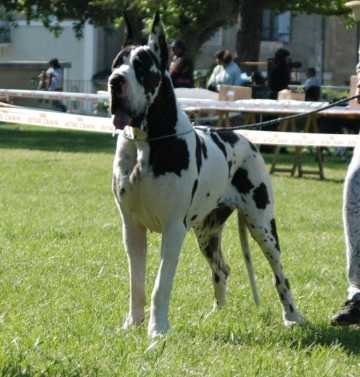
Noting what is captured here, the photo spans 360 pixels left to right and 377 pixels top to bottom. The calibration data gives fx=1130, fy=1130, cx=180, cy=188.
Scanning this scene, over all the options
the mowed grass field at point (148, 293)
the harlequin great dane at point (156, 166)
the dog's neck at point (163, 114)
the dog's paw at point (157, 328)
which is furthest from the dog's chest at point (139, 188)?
the mowed grass field at point (148, 293)

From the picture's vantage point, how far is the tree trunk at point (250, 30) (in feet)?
90.1

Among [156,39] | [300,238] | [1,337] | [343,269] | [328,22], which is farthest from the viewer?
[328,22]

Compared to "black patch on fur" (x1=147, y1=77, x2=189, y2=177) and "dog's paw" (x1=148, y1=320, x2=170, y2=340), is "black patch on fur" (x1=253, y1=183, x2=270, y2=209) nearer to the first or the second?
"black patch on fur" (x1=147, y1=77, x2=189, y2=177)

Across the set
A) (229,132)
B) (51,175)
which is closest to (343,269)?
(229,132)

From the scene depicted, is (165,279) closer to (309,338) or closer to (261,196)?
(309,338)

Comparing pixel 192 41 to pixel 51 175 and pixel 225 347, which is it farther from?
pixel 225 347

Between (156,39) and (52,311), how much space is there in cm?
181

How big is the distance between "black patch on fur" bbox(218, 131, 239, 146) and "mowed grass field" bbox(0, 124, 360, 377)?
106cm

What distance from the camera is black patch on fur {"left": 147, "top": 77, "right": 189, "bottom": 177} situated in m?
6.08

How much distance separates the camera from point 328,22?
55.0 meters

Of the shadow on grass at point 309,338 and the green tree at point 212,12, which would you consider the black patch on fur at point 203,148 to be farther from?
the green tree at point 212,12

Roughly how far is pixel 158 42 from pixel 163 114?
0.39m

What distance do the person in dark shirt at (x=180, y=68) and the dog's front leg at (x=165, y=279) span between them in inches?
602

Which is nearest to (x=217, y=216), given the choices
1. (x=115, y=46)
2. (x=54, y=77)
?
(x=54, y=77)
